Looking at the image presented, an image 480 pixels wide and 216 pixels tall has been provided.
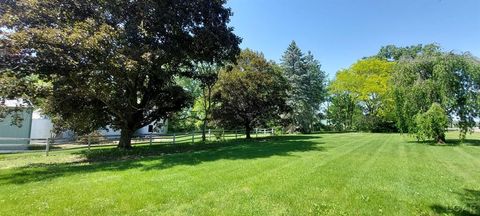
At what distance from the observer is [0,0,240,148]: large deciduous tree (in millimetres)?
12625

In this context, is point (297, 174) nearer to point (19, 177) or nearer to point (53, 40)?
point (19, 177)

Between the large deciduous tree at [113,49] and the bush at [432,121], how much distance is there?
12.2 m

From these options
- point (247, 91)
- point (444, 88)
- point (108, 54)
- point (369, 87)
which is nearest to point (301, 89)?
point (369, 87)

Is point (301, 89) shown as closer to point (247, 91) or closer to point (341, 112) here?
point (341, 112)

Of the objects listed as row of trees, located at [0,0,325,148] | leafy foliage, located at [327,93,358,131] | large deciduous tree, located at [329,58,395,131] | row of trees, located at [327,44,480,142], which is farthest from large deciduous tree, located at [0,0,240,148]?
leafy foliage, located at [327,93,358,131]

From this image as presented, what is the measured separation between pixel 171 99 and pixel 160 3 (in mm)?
6369

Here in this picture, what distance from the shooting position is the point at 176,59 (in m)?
17.4

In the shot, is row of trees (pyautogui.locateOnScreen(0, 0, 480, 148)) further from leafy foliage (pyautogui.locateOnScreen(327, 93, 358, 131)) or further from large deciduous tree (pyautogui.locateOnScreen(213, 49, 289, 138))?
leafy foliage (pyautogui.locateOnScreen(327, 93, 358, 131))

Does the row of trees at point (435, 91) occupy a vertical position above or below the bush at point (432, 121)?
above

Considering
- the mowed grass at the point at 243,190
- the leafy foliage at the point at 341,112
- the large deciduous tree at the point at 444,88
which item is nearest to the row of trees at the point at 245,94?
the large deciduous tree at the point at 444,88

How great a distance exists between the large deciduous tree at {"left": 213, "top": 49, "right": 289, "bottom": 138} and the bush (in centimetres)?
1213

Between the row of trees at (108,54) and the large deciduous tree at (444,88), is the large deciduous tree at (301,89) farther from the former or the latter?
the row of trees at (108,54)

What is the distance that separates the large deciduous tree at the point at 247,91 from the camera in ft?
91.0

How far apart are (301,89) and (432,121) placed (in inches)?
1167
